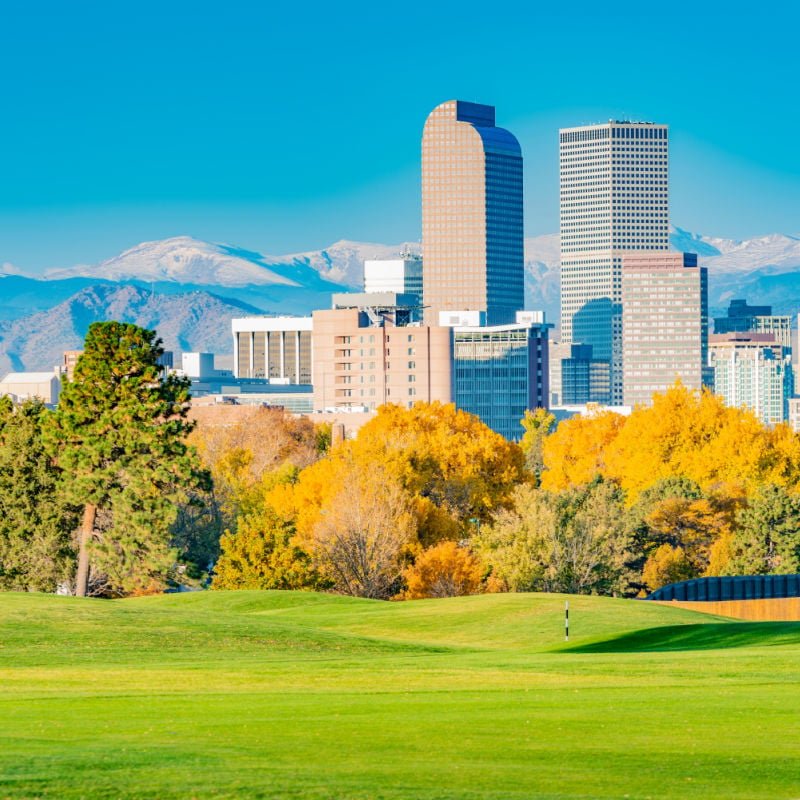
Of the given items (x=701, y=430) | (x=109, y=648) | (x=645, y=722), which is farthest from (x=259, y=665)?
(x=701, y=430)

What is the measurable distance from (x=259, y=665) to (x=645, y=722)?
44.3 feet

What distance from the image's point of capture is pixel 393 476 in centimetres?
9969

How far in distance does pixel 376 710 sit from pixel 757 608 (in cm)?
5242

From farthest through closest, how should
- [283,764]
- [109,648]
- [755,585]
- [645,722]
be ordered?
[755,585]
[109,648]
[645,722]
[283,764]

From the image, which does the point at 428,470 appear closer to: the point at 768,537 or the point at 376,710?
the point at 768,537

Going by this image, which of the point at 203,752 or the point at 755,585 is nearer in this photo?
the point at 203,752

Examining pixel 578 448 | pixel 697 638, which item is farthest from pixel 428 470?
pixel 697 638

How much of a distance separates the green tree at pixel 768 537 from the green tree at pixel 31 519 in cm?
3608

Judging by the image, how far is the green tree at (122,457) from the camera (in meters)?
79.1

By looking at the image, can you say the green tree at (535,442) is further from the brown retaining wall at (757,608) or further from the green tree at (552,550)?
the brown retaining wall at (757,608)

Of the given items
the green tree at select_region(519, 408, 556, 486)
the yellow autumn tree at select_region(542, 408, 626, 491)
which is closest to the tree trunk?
the yellow autumn tree at select_region(542, 408, 626, 491)

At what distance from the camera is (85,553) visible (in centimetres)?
8088

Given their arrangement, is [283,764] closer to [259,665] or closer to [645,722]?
[645,722]

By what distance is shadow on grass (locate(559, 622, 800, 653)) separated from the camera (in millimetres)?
49500
